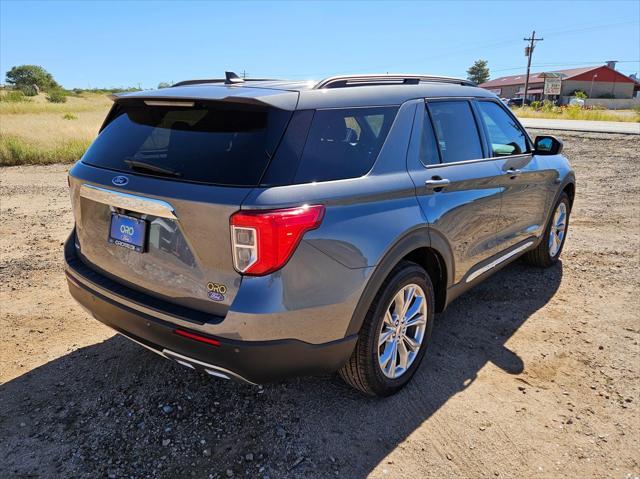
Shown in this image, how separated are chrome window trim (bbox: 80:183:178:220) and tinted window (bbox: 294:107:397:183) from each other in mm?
624

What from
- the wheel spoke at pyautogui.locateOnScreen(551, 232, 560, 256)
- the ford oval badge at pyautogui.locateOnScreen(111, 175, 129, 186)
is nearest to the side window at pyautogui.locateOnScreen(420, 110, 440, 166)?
the ford oval badge at pyautogui.locateOnScreen(111, 175, 129, 186)

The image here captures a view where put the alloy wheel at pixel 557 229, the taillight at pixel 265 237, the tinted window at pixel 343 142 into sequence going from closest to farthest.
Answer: the taillight at pixel 265 237
the tinted window at pixel 343 142
the alloy wheel at pixel 557 229

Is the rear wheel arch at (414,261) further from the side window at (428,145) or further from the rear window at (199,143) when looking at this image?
the rear window at (199,143)

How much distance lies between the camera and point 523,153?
4238 millimetres

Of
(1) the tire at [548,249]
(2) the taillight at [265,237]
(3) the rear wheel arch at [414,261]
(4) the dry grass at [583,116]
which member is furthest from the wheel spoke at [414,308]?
(4) the dry grass at [583,116]

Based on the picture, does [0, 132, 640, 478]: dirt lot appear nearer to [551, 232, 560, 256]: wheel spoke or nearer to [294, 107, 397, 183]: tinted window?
[551, 232, 560, 256]: wheel spoke

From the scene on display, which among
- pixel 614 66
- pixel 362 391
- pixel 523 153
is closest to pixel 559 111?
pixel 523 153

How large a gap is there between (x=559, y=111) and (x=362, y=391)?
128 feet

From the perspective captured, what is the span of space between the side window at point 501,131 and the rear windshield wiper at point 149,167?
98.9 inches

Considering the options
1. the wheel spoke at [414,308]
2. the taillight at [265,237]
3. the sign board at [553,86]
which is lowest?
the wheel spoke at [414,308]

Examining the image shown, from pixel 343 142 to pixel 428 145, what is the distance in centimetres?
80

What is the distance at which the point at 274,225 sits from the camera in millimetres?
2070

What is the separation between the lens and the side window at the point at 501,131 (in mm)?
3833

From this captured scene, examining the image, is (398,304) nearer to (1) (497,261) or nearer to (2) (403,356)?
(2) (403,356)
